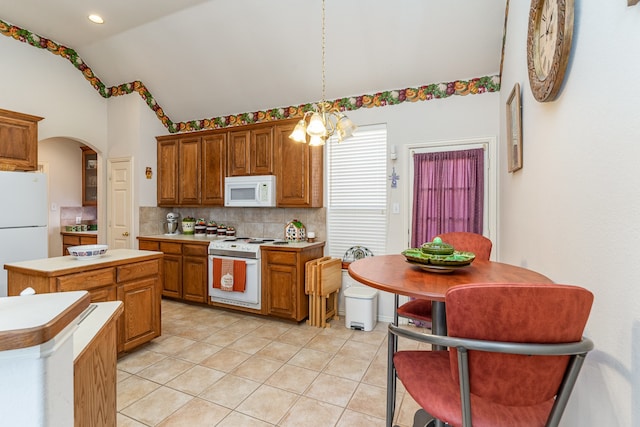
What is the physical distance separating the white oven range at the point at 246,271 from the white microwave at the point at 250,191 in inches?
21.5

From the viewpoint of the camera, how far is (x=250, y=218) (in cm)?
463

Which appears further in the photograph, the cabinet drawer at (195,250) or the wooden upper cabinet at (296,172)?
the cabinet drawer at (195,250)

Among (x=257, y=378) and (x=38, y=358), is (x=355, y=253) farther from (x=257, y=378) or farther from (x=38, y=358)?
(x=38, y=358)

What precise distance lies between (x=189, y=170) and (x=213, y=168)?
47cm

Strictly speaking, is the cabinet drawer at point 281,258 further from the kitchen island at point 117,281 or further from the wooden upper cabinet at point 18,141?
the wooden upper cabinet at point 18,141

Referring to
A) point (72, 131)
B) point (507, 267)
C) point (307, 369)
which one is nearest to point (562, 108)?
point (507, 267)

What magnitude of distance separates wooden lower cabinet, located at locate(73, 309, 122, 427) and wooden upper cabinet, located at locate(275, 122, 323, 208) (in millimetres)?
2620

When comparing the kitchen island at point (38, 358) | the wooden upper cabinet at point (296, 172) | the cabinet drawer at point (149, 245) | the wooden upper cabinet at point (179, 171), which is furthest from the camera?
the wooden upper cabinet at point (179, 171)

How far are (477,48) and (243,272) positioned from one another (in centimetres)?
340

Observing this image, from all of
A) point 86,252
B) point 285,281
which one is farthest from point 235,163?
point 86,252

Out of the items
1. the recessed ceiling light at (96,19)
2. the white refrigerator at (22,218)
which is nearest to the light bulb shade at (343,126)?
the recessed ceiling light at (96,19)

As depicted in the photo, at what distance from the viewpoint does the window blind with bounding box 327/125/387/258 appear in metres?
3.78

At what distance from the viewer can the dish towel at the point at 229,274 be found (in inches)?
148

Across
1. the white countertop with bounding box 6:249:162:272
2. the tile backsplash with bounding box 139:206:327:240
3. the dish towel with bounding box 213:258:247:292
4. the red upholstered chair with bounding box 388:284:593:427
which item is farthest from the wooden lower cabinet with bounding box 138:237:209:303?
the red upholstered chair with bounding box 388:284:593:427
